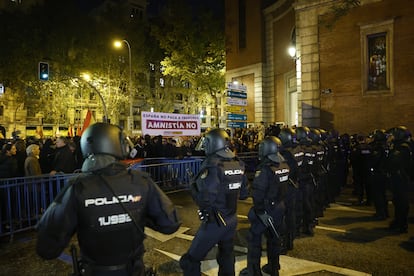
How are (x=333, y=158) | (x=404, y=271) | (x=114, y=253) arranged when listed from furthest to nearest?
(x=333, y=158) < (x=404, y=271) < (x=114, y=253)

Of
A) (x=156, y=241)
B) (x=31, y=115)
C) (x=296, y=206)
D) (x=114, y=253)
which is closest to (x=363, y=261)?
(x=296, y=206)

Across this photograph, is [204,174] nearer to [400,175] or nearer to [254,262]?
[254,262]

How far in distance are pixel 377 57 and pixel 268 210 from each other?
13516 mm

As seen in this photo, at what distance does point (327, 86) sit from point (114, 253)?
16164 millimetres

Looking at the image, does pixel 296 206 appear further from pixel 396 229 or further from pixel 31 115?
pixel 31 115

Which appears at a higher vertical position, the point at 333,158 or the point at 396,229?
the point at 333,158

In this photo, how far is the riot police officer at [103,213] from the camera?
2371mm

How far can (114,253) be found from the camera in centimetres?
244

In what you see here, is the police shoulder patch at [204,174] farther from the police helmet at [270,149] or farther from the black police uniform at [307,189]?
the black police uniform at [307,189]

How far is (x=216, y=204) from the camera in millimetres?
3988

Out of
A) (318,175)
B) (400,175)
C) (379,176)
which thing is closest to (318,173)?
(318,175)

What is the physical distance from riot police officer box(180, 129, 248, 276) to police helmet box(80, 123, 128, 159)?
4.79ft

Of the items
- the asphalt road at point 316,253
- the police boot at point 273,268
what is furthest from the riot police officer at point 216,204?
the asphalt road at point 316,253

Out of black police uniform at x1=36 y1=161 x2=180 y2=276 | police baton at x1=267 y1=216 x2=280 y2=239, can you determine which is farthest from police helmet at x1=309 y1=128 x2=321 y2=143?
black police uniform at x1=36 y1=161 x2=180 y2=276
